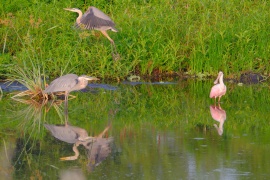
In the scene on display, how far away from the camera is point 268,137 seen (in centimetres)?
761

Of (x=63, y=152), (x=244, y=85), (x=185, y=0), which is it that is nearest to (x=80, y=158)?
(x=63, y=152)

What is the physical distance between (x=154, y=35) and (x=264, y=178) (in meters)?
6.60

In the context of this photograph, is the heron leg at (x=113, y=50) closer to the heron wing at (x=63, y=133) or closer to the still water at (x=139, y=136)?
the still water at (x=139, y=136)

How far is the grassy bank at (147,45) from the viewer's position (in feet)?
39.2

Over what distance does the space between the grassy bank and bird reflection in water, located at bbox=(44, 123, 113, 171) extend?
3.60m

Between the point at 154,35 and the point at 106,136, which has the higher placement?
the point at 154,35

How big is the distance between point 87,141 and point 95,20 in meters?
4.91

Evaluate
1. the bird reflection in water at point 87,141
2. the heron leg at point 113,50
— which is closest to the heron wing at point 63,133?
the bird reflection in water at point 87,141

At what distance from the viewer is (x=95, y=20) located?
12.0m

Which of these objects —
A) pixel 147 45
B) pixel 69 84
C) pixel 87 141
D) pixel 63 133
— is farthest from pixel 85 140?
pixel 147 45

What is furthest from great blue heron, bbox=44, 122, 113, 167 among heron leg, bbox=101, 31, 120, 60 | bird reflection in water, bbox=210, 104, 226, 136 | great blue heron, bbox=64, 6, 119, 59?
great blue heron, bbox=64, 6, 119, 59

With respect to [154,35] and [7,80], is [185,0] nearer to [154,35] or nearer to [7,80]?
[154,35]

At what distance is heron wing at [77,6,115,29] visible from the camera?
12.0 meters

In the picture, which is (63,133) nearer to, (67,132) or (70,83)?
(67,132)
